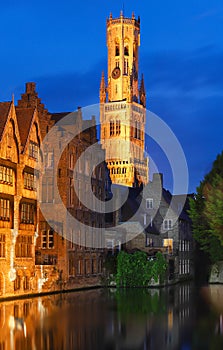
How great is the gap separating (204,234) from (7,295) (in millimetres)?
19201

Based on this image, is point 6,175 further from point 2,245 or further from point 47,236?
point 47,236

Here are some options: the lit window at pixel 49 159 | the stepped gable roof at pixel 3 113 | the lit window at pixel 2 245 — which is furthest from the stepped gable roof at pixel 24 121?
the lit window at pixel 2 245

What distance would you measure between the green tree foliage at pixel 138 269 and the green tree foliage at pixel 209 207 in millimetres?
12143

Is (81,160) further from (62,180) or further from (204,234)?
(204,234)

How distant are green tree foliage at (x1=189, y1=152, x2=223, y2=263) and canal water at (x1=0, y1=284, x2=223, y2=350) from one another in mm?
6359

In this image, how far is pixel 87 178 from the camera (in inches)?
3113

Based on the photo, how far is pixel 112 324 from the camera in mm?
36812

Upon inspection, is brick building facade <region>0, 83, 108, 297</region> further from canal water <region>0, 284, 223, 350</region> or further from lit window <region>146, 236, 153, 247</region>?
canal water <region>0, 284, 223, 350</region>

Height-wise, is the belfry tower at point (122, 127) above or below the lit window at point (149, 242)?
above

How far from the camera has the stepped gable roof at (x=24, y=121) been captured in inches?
2525

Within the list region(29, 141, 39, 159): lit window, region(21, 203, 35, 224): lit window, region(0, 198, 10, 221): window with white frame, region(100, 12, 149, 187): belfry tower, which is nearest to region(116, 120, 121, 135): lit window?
region(100, 12, 149, 187): belfry tower

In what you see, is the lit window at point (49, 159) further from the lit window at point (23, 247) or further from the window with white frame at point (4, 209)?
the window with white frame at point (4, 209)

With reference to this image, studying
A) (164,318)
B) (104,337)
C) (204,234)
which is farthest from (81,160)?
(104,337)

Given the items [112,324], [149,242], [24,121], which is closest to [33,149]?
[24,121]
